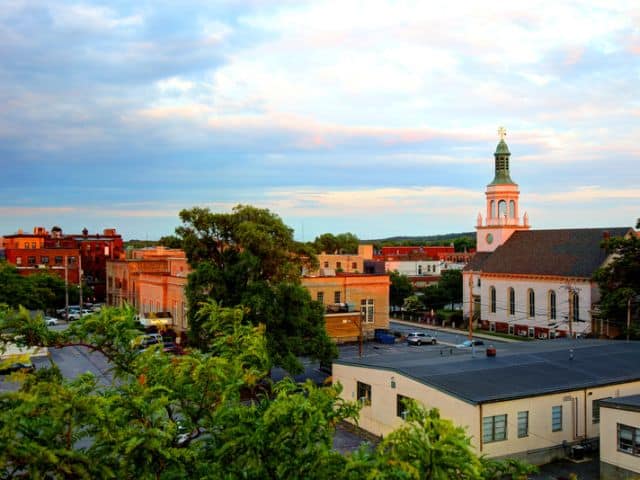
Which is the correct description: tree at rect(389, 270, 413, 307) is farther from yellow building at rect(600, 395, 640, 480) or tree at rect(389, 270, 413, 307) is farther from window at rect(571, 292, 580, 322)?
yellow building at rect(600, 395, 640, 480)

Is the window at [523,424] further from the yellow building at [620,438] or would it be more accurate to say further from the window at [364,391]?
the window at [364,391]

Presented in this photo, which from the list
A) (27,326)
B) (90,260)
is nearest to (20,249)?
(90,260)

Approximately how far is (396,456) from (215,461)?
3481mm

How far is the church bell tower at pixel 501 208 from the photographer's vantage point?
77500 mm

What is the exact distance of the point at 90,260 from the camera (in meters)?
102

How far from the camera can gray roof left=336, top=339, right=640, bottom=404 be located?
25719mm

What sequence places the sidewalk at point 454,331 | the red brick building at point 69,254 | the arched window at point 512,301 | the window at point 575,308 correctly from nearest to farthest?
the window at point 575,308 < the sidewalk at point 454,331 < the arched window at point 512,301 < the red brick building at point 69,254

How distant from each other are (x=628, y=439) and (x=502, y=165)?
59828 millimetres

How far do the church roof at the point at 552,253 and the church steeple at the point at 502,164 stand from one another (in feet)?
23.4

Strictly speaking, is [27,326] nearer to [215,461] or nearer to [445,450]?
[215,461]

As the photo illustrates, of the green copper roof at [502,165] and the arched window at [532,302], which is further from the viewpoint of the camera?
the green copper roof at [502,165]

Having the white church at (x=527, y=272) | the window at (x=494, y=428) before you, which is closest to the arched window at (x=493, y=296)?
the white church at (x=527, y=272)

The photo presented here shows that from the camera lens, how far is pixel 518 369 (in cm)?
2858

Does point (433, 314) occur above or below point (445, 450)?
below
